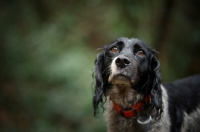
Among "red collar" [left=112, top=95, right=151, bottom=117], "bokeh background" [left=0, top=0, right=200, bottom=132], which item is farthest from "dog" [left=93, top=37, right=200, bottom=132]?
"bokeh background" [left=0, top=0, right=200, bottom=132]

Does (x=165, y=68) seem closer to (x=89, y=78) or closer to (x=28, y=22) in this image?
(x=89, y=78)

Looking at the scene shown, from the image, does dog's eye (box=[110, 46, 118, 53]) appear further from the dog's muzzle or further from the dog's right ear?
the dog's muzzle

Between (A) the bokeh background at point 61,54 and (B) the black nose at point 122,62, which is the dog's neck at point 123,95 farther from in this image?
(A) the bokeh background at point 61,54

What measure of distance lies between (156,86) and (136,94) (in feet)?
0.93

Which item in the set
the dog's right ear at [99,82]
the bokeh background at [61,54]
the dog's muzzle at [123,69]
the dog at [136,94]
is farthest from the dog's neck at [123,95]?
the bokeh background at [61,54]

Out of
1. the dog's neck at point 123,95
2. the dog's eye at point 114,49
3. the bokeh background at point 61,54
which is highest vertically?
the bokeh background at point 61,54

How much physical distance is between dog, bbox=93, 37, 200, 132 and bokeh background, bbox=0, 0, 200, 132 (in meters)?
3.24

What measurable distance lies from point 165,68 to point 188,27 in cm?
109

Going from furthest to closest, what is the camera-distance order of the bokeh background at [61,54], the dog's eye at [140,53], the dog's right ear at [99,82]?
the bokeh background at [61,54]
the dog's right ear at [99,82]
the dog's eye at [140,53]

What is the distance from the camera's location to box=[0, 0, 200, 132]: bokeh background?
299 inches

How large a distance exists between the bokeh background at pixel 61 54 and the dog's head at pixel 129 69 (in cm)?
333

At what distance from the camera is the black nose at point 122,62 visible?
400 centimetres

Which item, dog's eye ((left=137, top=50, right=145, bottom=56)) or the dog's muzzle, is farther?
dog's eye ((left=137, top=50, right=145, bottom=56))

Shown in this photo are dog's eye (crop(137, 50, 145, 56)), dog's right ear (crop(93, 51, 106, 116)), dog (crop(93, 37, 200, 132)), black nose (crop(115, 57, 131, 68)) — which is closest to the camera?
black nose (crop(115, 57, 131, 68))
